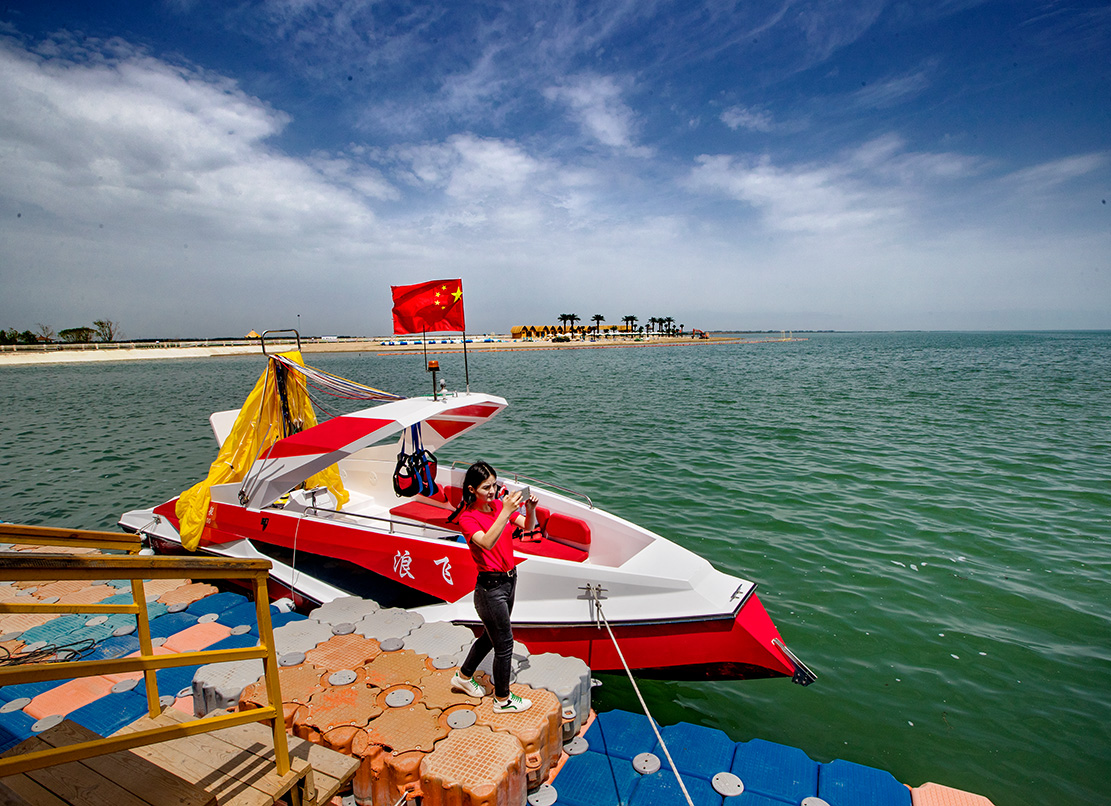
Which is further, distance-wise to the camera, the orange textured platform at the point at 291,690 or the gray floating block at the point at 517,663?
the gray floating block at the point at 517,663

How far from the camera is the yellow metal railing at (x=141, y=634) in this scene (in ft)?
5.65

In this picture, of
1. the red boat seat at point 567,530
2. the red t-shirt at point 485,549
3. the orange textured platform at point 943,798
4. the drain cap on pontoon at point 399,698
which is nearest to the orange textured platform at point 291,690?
the drain cap on pontoon at point 399,698

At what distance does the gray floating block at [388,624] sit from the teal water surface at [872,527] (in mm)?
2164

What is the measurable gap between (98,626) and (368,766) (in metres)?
4.79

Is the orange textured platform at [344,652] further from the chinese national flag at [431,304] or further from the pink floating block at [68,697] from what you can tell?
the chinese national flag at [431,304]

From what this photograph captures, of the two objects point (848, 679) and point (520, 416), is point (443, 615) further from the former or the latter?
point (520, 416)

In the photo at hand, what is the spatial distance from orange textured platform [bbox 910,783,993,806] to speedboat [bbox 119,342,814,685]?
43.9 inches

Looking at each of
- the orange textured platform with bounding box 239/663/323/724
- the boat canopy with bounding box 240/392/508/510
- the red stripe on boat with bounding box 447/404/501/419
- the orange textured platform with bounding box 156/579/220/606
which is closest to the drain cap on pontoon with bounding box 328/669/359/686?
the orange textured platform with bounding box 239/663/323/724

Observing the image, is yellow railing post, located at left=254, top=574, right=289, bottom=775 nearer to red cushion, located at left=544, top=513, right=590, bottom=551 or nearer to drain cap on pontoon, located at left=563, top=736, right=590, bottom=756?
drain cap on pontoon, located at left=563, top=736, right=590, bottom=756

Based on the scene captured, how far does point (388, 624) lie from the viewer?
16.8ft

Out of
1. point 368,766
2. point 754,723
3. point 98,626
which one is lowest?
point 754,723

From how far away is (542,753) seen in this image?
3.83m

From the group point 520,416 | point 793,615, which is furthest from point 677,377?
point 793,615

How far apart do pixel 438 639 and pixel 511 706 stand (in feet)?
4.06
